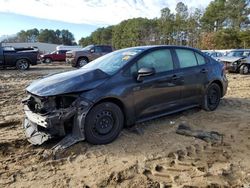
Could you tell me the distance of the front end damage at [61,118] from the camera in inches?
201

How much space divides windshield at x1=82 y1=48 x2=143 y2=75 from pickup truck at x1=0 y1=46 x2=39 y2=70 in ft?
51.5

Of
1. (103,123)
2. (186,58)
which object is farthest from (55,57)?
(103,123)

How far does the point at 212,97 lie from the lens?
7.70 m

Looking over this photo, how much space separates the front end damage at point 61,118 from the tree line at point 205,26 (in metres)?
40.3

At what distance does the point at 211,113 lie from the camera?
7.49 m

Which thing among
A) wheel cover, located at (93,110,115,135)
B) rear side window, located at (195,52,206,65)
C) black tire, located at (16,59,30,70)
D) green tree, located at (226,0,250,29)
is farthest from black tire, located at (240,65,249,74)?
green tree, located at (226,0,250,29)

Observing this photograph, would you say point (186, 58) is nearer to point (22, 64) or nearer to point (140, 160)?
point (140, 160)

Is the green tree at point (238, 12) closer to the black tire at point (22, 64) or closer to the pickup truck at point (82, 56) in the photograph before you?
the pickup truck at point (82, 56)

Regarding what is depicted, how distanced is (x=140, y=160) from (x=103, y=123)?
92 cm

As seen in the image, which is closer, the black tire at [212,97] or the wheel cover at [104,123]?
the wheel cover at [104,123]

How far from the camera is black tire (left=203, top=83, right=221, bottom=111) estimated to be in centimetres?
752

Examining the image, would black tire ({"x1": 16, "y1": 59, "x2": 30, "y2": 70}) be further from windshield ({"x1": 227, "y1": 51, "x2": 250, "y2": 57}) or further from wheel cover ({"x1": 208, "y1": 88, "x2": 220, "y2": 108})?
wheel cover ({"x1": 208, "y1": 88, "x2": 220, "y2": 108})

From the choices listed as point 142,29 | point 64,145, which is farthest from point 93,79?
point 142,29

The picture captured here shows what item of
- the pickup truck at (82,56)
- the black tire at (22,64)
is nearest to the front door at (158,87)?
the pickup truck at (82,56)
